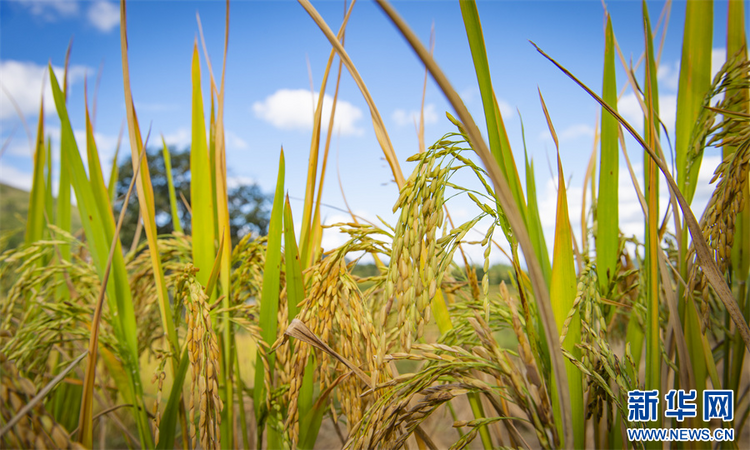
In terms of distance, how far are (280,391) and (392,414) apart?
359 millimetres

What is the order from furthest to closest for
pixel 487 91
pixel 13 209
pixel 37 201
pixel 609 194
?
pixel 13 209
pixel 37 201
pixel 609 194
pixel 487 91

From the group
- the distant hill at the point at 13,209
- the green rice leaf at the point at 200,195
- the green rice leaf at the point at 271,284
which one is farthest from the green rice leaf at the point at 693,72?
the distant hill at the point at 13,209

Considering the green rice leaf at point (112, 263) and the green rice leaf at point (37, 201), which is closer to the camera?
the green rice leaf at point (112, 263)

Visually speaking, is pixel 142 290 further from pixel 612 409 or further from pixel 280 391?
pixel 612 409

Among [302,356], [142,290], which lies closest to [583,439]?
[302,356]

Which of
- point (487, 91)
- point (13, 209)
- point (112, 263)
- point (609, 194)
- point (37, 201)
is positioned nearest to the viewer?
point (487, 91)

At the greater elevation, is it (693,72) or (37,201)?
(693,72)

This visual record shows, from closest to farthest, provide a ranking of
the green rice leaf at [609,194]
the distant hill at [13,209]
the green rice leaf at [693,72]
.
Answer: the green rice leaf at [609,194] → the green rice leaf at [693,72] → the distant hill at [13,209]

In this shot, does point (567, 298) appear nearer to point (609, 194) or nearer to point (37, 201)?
point (609, 194)

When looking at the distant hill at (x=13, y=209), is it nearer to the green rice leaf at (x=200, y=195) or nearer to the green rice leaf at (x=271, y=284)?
the green rice leaf at (x=200, y=195)

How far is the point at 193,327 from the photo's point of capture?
757mm

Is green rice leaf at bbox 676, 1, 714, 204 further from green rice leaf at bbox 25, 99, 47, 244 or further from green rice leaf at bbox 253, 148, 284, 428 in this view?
green rice leaf at bbox 25, 99, 47, 244

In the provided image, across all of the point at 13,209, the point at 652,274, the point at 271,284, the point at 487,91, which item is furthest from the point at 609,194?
the point at 13,209

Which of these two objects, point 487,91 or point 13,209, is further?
point 13,209
